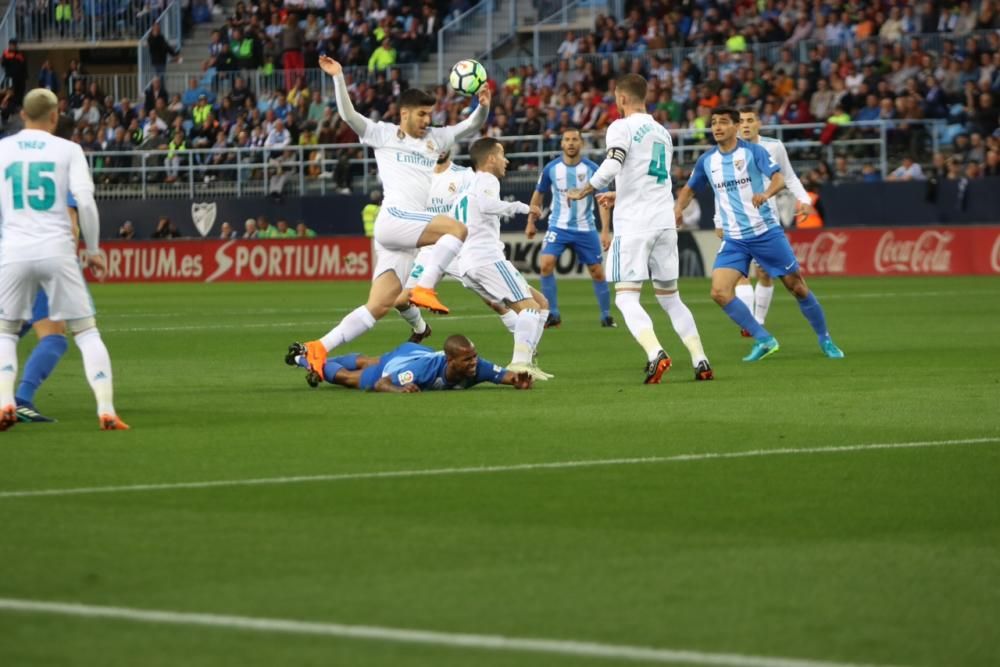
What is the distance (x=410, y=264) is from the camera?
48.5ft

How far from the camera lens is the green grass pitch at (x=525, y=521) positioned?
5691mm

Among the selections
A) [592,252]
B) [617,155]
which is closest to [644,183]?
[617,155]

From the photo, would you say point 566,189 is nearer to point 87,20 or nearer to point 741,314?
point 741,314

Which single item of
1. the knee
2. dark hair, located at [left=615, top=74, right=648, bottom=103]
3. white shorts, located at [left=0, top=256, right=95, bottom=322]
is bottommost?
the knee

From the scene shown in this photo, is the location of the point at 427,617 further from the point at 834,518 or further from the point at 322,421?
the point at 322,421

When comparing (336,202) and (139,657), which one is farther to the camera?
(336,202)

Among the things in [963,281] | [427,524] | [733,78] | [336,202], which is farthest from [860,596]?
[336,202]

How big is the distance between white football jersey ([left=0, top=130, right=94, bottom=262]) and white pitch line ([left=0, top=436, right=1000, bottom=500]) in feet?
8.31

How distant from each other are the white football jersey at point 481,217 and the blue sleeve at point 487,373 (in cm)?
202

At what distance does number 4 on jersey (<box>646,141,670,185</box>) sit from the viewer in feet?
47.6

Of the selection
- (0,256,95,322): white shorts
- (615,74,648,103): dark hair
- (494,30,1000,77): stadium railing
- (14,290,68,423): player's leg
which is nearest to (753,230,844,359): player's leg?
(615,74,648,103): dark hair

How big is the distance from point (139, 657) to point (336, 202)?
119ft

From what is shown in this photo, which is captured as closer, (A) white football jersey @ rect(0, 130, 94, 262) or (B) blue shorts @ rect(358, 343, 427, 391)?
(A) white football jersey @ rect(0, 130, 94, 262)

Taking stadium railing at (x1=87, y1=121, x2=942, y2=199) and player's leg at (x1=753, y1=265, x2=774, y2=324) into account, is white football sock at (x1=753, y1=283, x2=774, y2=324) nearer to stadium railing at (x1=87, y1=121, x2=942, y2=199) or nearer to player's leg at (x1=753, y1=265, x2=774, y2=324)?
player's leg at (x1=753, y1=265, x2=774, y2=324)
